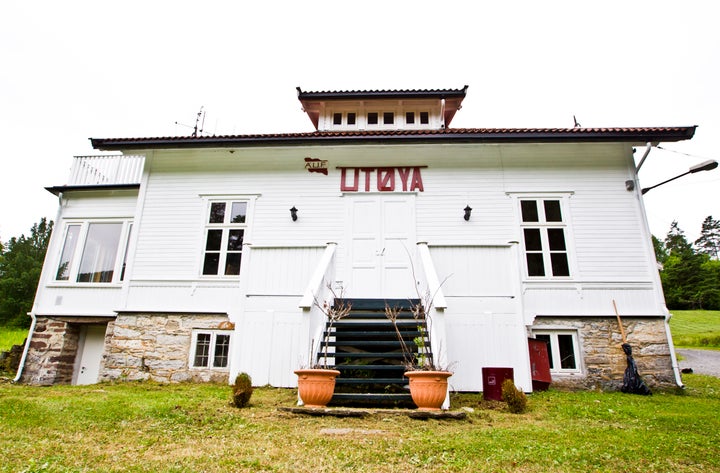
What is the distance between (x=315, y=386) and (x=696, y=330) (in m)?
28.6

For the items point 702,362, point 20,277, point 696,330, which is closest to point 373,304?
point 702,362

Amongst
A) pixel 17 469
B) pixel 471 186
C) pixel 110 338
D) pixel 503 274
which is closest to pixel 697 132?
pixel 471 186

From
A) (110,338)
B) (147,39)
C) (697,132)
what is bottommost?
(110,338)

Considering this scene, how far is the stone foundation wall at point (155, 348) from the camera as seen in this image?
779cm

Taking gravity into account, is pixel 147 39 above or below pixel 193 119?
above

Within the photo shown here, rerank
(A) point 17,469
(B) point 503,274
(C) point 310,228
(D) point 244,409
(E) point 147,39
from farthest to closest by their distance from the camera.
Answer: (E) point 147,39 → (C) point 310,228 → (B) point 503,274 → (D) point 244,409 → (A) point 17,469

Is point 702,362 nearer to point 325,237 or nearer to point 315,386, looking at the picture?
point 325,237

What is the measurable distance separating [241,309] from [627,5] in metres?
10.0

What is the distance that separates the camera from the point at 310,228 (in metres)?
8.70

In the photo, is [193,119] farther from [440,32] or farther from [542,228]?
[542,228]

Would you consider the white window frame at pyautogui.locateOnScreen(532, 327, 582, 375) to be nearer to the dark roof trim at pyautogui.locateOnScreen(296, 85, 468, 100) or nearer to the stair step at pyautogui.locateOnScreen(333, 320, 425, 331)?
the stair step at pyautogui.locateOnScreen(333, 320, 425, 331)

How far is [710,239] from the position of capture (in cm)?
6025

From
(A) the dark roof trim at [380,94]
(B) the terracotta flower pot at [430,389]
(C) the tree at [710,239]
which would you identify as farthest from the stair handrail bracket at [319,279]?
(C) the tree at [710,239]

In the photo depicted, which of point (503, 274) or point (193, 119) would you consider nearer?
point (503, 274)
